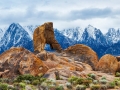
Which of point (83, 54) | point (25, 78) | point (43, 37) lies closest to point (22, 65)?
point (25, 78)

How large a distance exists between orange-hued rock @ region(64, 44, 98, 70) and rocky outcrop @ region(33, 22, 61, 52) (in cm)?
365

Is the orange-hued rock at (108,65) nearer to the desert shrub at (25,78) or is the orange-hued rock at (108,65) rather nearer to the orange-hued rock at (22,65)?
the orange-hued rock at (22,65)

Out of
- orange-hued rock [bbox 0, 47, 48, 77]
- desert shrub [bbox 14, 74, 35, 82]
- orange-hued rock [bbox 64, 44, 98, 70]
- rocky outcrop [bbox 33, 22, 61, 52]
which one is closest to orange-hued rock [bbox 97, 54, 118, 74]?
orange-hued rock [bbox 64, 44, 98, 70]

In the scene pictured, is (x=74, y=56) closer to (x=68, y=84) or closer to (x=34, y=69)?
(x=34, y=69)

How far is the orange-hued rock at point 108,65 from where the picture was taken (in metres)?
65.4

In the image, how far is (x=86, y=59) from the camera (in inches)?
2835

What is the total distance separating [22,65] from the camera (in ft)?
173

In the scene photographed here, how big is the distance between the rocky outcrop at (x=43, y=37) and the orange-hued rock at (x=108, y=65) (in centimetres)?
1265

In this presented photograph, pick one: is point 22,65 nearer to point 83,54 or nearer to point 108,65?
point 108,65

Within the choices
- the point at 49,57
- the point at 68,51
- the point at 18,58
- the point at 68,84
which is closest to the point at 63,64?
the point at 49,57

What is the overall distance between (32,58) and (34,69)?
1942 mm

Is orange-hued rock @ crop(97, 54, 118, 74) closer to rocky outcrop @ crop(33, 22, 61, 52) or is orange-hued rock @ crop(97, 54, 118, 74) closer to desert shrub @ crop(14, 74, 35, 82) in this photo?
rocky outcrop @ crop(33, 22, 61, 52)

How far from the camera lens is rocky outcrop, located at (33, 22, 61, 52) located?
73.6 m

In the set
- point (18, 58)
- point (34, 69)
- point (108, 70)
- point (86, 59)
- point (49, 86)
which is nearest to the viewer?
point (49, 86)
